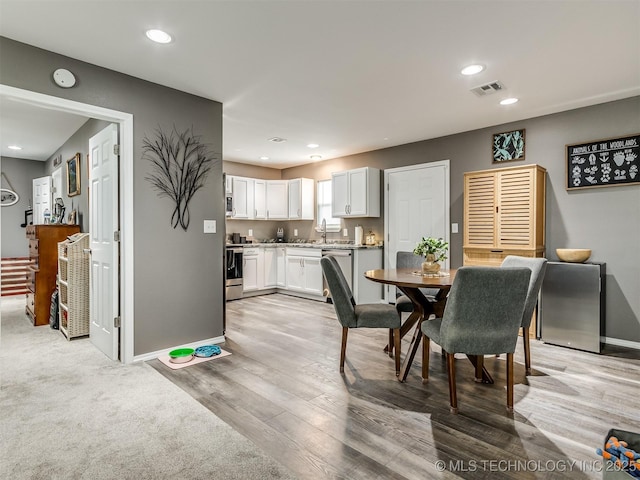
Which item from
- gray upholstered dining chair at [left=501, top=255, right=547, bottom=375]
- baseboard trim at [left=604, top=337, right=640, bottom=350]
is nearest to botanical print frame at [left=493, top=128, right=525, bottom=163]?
gray upholstered dining chair at [left=501, top=255, right=547, bottom=375]

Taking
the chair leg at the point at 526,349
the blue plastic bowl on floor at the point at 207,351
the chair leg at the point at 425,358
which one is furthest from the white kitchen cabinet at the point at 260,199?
the chair leg at the point at 526,349

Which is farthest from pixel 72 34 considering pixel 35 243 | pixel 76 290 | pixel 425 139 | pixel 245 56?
pixel 425 139

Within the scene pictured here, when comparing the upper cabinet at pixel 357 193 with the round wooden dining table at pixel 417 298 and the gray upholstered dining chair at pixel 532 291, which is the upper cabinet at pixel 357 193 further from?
the gray upholstered dining chair at pixel 532 291

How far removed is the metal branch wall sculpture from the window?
3.25m

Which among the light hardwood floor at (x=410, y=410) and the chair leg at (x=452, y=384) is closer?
the light hardwood floor at (x=410, y=410)

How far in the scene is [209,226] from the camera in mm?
3566

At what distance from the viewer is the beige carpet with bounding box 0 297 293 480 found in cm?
170

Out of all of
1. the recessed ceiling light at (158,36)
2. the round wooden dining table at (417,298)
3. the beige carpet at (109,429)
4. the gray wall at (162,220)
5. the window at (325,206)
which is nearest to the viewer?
the beige carpet at (109,429)

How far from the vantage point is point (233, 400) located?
2.39 m

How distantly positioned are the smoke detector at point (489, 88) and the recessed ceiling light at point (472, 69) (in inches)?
12.6

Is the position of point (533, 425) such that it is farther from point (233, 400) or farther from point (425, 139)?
point (425, 139)

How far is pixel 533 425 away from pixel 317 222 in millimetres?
5073

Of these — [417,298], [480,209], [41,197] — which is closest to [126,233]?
[417,298]

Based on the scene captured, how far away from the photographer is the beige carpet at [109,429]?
66.9 inches
